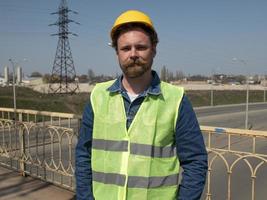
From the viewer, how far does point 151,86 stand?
1812 mm

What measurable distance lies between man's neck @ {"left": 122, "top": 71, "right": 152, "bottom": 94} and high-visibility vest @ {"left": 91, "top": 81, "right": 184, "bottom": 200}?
0.21 ft

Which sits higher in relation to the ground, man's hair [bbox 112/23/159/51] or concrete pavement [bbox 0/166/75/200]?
man's hair [bbox 112/23/159/51]

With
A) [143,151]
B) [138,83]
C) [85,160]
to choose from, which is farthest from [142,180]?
[138,83]

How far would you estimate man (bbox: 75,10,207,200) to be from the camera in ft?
5.67

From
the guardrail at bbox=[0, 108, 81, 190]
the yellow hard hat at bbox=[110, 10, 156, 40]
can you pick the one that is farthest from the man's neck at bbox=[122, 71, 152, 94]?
the guardrail at bbox=[0, 108, 81, 190]

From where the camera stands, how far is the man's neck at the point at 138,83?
1.80m

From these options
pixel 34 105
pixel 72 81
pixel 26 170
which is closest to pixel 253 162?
pixel 26 170

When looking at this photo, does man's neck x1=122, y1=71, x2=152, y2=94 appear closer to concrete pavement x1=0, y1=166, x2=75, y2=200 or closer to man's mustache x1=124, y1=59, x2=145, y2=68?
man's mustache x1=124, y1=59, x2=145, y2=68

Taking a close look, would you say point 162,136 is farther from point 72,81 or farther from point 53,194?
point 72,81

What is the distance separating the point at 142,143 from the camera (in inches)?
68.2

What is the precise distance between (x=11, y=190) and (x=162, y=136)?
13.1 ft

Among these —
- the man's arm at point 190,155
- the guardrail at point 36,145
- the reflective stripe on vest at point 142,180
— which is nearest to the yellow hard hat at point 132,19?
the man's arm at point 190,155

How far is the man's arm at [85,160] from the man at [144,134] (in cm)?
9

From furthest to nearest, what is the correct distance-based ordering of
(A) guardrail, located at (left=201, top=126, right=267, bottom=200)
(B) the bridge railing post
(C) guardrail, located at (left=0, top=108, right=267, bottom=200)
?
1. (B) the bridge railing post
2. (C) guardrail, located at (left=0, top=108, right=267, bottom=200)
3. (A) guardrail, located at (left=201, top=126, right=267, bottom=200)
